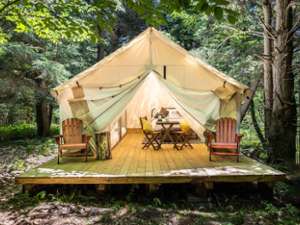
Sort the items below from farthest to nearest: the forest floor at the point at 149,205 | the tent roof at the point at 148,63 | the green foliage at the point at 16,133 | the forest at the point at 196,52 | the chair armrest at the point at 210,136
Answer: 1. the green foliage at the point at 16,133
2. the tent roof at the point at 148,63
3. the chair armrest at the point at 210,136
4. the forest floor at the point at 149,205
5. the forest at the point at 196,52

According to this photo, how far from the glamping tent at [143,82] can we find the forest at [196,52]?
713 mm

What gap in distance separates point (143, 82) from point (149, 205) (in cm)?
309

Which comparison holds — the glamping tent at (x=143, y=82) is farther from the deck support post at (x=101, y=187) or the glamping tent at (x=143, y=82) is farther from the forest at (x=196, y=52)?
the deck support post at (x=101, y=187)

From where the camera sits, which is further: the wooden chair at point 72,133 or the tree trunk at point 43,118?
the tree trunk at point 43,118

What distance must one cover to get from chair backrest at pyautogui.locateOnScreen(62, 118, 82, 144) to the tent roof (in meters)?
0.90

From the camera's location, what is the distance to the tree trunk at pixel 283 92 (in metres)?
6.46

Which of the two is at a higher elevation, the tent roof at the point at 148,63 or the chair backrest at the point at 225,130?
the tent roof at the point at 148,63

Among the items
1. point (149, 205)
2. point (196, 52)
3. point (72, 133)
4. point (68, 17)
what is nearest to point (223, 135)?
point (149, 205)

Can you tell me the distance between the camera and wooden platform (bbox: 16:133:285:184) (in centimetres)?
524

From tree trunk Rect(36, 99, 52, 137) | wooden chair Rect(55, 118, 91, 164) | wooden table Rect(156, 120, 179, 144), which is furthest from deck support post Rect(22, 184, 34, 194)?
tree trunk Rect(36, 99, 52, 137)

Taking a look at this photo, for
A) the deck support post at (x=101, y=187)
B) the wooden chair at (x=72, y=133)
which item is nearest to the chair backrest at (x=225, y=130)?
the deck support post at (x=101, y=187)

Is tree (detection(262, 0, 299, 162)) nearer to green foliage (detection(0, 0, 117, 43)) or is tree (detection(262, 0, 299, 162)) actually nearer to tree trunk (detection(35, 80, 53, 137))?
green foliage (detection(0, 0, 117, 43))

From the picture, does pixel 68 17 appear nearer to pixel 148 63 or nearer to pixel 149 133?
pixel 148 63

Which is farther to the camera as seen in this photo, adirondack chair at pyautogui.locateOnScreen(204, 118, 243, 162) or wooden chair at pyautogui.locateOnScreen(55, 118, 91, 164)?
wooden chair at pyautogui.locateOnScreen(55, 118, 91, 164)
